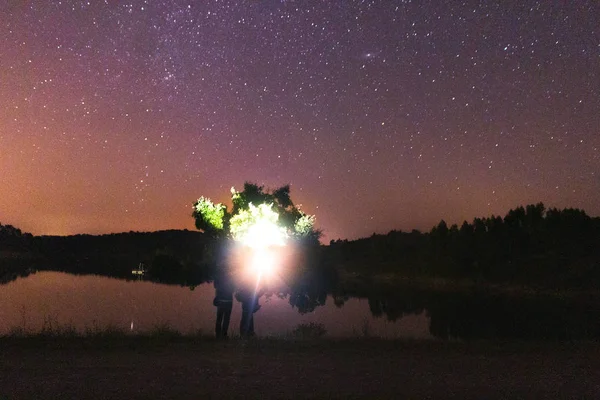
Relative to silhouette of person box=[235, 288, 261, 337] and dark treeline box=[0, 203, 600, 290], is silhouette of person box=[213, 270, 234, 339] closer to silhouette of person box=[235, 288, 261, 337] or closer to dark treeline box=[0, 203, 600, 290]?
Result: silhouette of person box=[235, 288, 261, 337]

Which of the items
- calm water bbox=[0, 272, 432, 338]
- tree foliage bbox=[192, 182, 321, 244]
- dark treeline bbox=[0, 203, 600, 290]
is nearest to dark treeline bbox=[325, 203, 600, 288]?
dark treeline bbox=[0, 203, 600, 290]

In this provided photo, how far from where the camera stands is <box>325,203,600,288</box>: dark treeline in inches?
3337

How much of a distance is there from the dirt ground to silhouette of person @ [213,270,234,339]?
303 cm

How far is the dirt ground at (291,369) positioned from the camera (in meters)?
8.52

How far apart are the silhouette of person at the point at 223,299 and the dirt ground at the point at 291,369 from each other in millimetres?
3030

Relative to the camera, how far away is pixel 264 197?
22219mm

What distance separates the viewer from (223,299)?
53.7 feet

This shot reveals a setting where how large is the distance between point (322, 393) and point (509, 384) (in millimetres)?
3041

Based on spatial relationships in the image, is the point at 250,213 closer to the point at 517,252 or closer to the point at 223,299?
the point at 223,299

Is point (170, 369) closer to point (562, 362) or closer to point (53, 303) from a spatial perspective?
point (562, 362)

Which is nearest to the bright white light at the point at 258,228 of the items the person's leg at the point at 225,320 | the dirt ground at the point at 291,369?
the person's leg at the point at 225,320

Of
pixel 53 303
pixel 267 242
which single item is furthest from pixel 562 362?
pixel 53 303

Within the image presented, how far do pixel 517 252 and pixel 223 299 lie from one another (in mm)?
87866

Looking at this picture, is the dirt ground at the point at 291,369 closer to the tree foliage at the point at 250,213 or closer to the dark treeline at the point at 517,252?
the tree foliage at the point at 250,213
